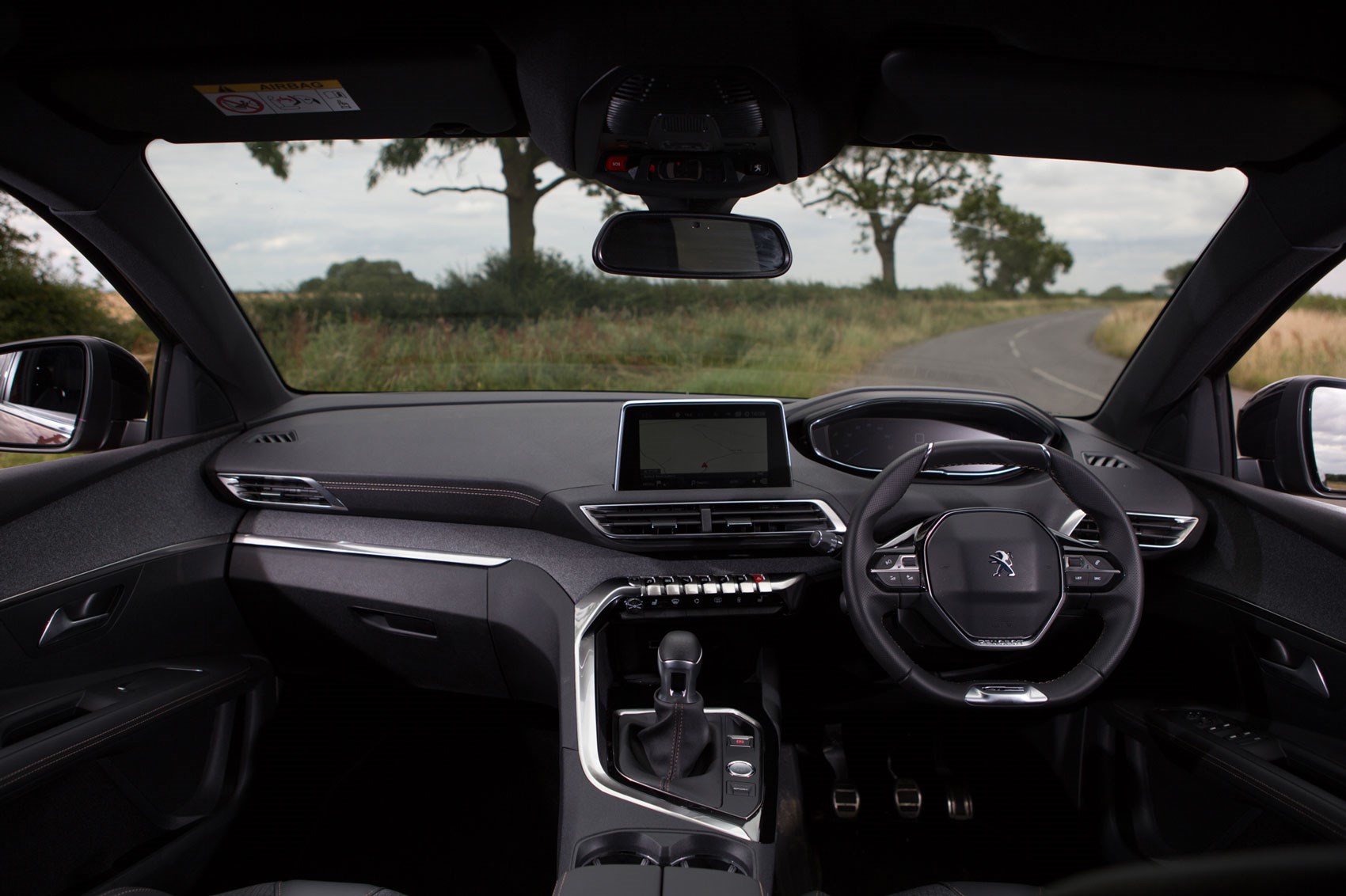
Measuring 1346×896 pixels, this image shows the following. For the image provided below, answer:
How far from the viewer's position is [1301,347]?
8.22 feet

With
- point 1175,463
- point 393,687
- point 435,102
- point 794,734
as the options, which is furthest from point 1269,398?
point 393,687

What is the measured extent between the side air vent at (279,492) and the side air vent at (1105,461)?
2641 mm

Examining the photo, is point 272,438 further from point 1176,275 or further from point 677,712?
point 1176,275

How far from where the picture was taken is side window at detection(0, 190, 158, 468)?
2402mm

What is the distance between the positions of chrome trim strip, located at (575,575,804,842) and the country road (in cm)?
98

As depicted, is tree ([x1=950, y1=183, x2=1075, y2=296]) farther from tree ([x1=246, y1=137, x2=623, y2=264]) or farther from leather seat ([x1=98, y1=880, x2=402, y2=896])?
leather seat ([x1=98, y1=880, x2=402, y2=896])

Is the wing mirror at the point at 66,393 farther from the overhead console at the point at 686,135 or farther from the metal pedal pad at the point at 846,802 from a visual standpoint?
the metal pedal pad at the point at 846,802

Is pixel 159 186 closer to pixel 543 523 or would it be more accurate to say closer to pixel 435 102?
pixel 435 102

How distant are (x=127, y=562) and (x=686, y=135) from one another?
7.13 feet

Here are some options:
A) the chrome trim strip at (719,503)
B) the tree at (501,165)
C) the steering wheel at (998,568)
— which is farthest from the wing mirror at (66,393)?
the steering wheel at (998,568)

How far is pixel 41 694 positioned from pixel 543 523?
4.90 ft

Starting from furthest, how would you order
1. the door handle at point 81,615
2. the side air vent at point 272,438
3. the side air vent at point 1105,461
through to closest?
1. the side air vent at point 272,438
2. the side air vent at point 1105,461
3. the door handle at point 81,615

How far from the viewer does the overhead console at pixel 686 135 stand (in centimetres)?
199

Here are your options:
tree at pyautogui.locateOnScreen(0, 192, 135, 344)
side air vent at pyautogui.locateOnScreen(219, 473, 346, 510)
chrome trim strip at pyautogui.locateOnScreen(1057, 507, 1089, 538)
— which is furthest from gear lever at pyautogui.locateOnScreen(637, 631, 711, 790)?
tree at pyautogui.locateOnScreen(0, 192, 135, 344)
